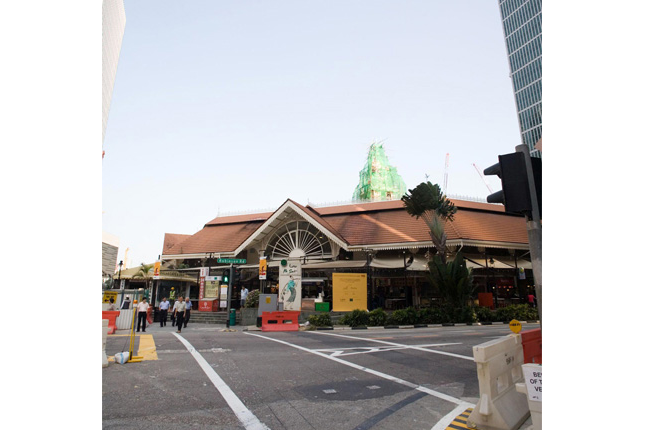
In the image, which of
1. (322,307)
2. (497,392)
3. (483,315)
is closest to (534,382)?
(497,392)

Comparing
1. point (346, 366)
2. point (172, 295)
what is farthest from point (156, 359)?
point (172, 295)

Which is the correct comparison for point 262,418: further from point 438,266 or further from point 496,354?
point 438,266

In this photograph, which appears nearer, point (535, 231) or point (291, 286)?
point (535, 231)

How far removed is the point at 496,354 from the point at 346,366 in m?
3.88

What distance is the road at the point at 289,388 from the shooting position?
4762 mm

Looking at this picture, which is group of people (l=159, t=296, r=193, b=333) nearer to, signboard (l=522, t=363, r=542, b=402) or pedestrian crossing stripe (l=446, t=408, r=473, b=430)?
pedestrian crossing stripe (l=446, t=408, r=473, b=430)

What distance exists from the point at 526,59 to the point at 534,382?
8869 centimetres

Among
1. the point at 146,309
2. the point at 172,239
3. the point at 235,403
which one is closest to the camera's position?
the point at 235,403

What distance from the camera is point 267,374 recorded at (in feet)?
24.3

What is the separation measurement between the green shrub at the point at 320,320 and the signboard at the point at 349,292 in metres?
1.19

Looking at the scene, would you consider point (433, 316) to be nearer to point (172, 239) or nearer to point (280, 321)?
point (280, 321)

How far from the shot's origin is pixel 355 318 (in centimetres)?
1955

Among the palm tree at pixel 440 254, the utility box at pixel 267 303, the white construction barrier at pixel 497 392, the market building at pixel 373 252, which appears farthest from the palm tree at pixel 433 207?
the white construction barrier at pixel 497 392

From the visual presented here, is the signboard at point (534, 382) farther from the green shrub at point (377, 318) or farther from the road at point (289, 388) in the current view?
the green shrub at point (377, 318)
